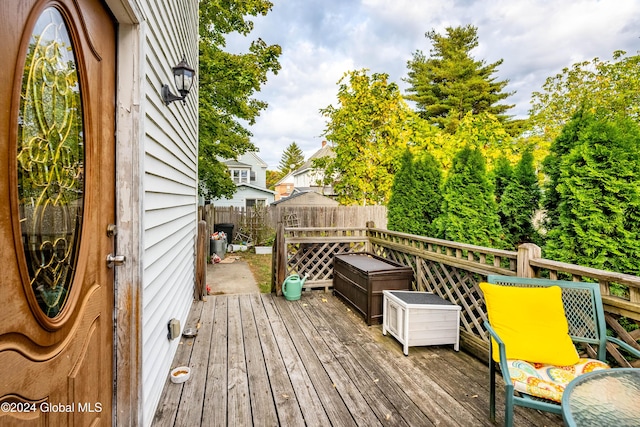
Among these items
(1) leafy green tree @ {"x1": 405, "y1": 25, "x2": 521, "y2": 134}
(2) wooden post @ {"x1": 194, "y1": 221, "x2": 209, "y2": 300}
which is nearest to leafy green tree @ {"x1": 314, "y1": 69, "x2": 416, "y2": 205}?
(2) wooden post @ {"x1": 194, "y1": 221, "x2": 209, "y2": 300}

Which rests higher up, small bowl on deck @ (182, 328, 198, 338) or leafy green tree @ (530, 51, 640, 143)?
leafy green tree @ (530, 51, 640, 143)

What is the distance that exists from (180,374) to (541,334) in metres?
2.69

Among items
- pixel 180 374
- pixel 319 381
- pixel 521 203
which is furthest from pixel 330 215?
pixel 180 374

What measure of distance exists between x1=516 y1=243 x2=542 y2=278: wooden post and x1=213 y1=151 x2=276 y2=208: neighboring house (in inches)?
503

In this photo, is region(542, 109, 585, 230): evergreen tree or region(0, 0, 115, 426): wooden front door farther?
region(542, 109, 585, 230): evergreen tree

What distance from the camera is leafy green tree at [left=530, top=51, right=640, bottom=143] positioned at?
991 cm

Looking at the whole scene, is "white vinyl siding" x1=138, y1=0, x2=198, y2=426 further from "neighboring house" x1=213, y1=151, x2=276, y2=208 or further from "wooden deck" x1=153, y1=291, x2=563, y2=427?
"neighboring house" x1=213, y1=151, x2=276, y2=208

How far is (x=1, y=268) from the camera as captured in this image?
756 mm

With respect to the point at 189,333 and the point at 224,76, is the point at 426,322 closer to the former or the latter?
the point at 189,333

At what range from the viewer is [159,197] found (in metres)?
2.25

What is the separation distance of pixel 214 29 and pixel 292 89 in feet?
22.3

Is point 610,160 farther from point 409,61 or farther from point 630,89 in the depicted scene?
point 409,61

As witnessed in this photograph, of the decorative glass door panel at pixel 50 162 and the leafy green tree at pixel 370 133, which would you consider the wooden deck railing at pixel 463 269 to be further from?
the leafy green tree at pixel 370 133

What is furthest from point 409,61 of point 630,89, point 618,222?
point 618,222
